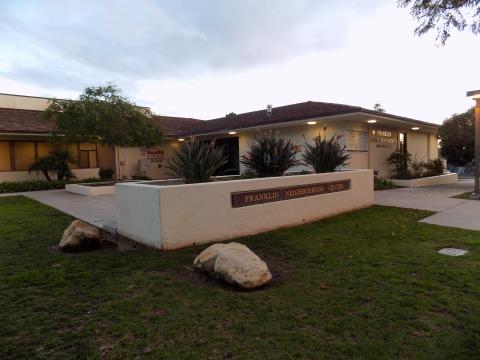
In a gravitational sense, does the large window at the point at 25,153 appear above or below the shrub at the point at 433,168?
above

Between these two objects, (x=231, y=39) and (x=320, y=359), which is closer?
(x=320, y=359)

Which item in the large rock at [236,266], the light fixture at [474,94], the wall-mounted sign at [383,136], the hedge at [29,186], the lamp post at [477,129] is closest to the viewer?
the large rock at [236,266]

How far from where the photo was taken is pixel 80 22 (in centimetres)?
1039

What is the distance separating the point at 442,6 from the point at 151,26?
9.19m

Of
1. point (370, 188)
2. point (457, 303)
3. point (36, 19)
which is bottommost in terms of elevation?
point (457, 303)

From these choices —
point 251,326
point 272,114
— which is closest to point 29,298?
point 251,326

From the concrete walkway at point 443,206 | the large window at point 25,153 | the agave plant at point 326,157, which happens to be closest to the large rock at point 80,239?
the agave plant at point 326,157

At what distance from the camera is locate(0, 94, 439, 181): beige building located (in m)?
13.3

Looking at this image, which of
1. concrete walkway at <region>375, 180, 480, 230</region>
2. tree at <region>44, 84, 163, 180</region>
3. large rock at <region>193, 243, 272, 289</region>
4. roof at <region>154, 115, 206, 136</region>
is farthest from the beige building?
large rock at <region>193, 243, 272, 289</region>

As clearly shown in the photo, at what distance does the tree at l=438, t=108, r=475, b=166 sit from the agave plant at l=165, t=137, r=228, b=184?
73.0 ft

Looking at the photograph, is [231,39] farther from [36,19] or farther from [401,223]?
[401,223]

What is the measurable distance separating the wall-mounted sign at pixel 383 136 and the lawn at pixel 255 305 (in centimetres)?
987

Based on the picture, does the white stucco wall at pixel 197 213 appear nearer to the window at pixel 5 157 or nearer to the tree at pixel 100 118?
the tree at pixel 100 118

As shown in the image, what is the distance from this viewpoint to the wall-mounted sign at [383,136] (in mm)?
14461
